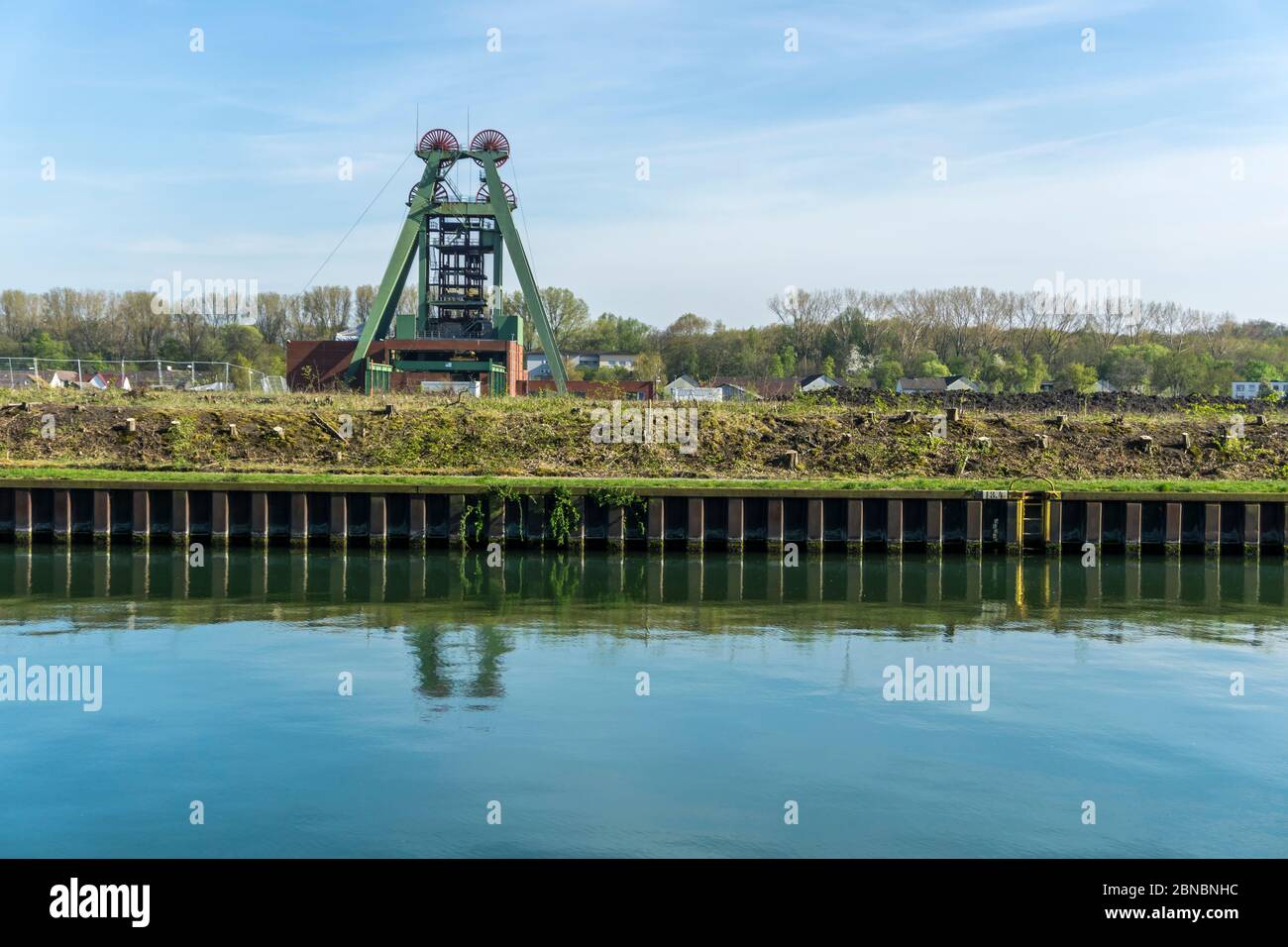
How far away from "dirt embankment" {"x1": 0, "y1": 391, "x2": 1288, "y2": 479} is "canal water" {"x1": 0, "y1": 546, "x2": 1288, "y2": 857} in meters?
10.5

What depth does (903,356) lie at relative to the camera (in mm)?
111062

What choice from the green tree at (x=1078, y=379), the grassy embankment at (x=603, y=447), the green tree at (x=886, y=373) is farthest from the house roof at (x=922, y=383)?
the grassy embankment at (x=603, y=447)

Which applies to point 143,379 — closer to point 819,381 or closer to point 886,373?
point 819,381

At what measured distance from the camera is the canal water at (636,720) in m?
11.0

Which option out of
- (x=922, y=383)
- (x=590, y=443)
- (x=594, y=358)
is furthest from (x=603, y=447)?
(x=594, y=358)

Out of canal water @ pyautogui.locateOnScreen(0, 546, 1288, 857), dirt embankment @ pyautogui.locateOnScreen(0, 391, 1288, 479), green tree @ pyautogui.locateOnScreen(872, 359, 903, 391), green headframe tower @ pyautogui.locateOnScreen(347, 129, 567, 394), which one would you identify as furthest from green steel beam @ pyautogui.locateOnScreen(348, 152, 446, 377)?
canal water @ pyautogui.locateOnScreen(0, 546, 1288, 857)

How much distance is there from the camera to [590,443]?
3669cm

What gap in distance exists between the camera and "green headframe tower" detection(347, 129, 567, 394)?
67.5 m

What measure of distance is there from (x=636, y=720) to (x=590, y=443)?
2257 cm

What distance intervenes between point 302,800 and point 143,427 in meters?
27.8
